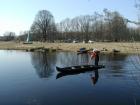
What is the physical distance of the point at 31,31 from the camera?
10931 cm

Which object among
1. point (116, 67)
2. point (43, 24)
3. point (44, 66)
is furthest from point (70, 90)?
point (43, 24)

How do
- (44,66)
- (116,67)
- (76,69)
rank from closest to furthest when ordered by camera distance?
(76,69) < (116,67) < (44,66)

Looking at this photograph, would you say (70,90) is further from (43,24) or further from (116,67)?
(43,24)

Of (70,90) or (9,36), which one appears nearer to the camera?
(70,90)

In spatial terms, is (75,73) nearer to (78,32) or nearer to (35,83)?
(35,83)

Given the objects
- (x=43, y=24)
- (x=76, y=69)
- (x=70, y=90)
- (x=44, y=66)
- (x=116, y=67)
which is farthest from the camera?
(x=43, y=24)

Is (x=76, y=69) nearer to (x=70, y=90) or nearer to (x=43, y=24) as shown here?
(x=70, y=90)

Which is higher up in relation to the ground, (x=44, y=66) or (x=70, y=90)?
(x=44, y=66)

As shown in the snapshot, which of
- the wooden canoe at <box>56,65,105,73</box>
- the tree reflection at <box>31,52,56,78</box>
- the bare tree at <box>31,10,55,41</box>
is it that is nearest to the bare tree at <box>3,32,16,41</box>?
the bare tree at <box>31,10,55,41</box>

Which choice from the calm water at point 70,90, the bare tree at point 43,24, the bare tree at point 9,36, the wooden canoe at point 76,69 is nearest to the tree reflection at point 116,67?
the wooden canoe at point 76,69

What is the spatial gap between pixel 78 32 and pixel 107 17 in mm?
113278

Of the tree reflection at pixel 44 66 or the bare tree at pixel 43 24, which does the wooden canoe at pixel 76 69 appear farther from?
the bare tree at pixel 43 24

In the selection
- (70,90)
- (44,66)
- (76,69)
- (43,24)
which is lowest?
(70,90)

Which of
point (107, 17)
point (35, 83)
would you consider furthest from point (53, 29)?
point (107, 17)
